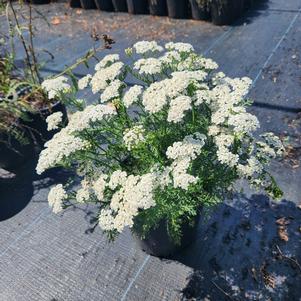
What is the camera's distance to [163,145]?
2383 mm

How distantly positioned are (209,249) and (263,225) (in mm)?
510

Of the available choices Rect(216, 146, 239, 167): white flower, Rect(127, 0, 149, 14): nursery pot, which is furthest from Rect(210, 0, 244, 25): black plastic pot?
Rect(216, 146, 239, 167): white flower

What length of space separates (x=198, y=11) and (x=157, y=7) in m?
0.97

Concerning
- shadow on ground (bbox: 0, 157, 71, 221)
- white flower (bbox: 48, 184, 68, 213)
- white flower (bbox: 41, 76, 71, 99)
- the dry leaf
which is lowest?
shadow on ground (bbox: 0, 157, 71, 221)

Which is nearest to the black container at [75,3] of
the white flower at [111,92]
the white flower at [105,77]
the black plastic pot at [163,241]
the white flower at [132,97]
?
the white flower at [105,77]

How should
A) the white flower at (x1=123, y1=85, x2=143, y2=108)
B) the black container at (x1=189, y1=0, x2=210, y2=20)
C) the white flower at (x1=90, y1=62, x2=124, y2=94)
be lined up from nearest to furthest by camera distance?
1. the white flower at (x1=123, y1=85, x2=143, y2=108)
2. the white flower at (x1=90, y1=62, x2=124, y2=94)
3. the black container at (x1=189, y1=0, x2=210, y2=20)

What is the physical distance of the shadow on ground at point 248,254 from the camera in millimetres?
2615

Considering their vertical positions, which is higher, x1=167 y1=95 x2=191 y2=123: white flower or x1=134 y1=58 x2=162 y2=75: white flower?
x1=134 y1=58 x2=162 y2=75: white flower

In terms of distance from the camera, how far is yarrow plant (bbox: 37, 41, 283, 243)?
2.04m

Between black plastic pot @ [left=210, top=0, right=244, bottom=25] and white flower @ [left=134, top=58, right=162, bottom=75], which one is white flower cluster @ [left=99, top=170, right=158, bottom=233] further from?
black plastic pot @ [left=210, top=0, right=244, bottom=25]

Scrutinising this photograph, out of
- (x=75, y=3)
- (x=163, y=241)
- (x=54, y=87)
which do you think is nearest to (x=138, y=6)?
(x=75, y=3)

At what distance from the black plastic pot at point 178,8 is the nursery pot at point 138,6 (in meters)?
0.63

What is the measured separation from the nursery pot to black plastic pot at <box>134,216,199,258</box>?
223 inches

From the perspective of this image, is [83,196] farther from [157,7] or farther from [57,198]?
[157,7]
